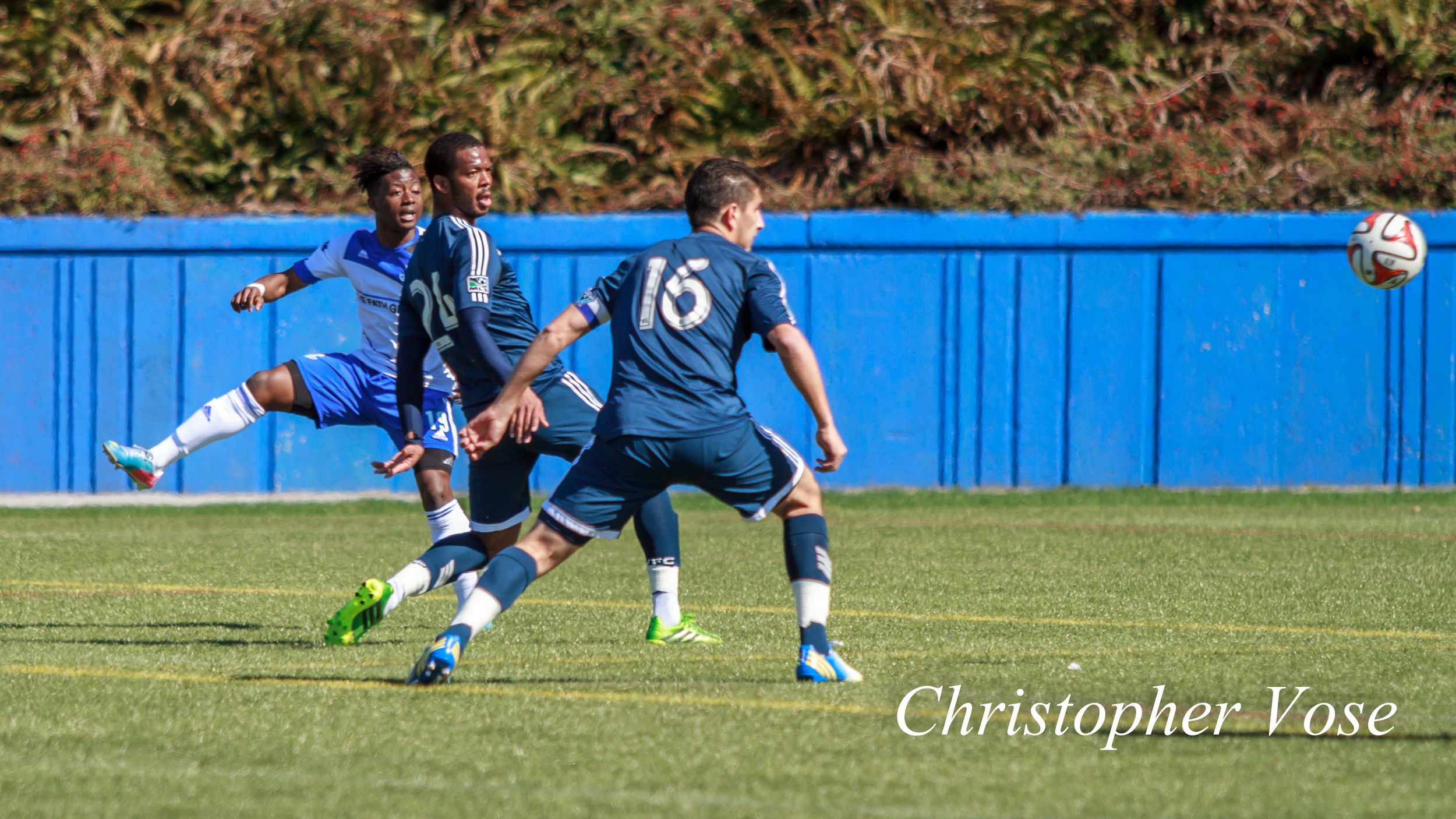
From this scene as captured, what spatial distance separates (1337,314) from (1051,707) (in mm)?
10436

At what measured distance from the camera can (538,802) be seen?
3.88 meters

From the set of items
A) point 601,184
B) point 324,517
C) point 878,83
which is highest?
point 878,83

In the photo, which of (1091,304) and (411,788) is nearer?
(411,788)

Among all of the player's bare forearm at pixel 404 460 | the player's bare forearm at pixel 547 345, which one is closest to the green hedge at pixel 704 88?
the player's bare forearm at pixel 404 460

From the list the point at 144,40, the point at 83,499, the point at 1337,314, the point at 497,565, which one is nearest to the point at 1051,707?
the point at 497,565

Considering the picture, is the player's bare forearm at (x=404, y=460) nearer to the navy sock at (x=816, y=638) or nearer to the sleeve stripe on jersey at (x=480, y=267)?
the sleeve stripe on jersey at (x=480, y=267)

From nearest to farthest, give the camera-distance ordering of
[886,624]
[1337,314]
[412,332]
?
[412,332] < [886,624] < [1337,314]

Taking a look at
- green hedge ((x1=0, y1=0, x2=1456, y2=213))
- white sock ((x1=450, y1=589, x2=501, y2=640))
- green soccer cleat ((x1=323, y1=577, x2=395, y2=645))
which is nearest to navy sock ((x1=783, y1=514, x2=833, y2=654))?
white sock ((x1=450, y1=589, x2=501, y2=640))

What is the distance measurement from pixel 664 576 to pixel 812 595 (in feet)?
4.47

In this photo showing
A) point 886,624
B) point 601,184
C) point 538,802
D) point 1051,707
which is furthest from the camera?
point 601,184

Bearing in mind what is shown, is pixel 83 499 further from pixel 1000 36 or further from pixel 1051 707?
pixel 1051 707

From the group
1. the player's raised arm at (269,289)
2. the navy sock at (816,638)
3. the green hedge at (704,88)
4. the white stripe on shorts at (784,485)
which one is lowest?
the navy sock at (816,638)

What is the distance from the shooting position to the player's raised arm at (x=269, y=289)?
7699 millimetres

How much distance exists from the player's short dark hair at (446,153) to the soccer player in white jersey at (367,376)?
0.61 metres
